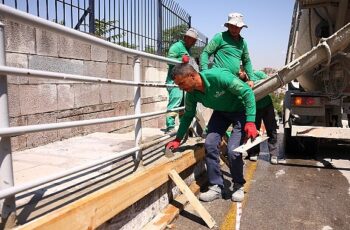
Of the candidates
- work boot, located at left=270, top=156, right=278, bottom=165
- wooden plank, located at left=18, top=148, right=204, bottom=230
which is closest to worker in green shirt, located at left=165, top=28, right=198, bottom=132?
work boot, located at left=270, top=156, right=278, bottom=165

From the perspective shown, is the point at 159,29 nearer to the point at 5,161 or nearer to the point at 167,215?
the point at 167,215

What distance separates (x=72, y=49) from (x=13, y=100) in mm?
1334

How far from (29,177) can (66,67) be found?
7.72 ft

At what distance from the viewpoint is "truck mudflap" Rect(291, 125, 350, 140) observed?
6090 mm

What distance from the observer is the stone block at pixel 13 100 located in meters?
4.27

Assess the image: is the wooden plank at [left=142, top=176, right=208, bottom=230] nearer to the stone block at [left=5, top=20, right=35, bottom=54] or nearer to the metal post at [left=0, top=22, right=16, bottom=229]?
the metal post at [left=0, top=22, right=16, bottom=229]

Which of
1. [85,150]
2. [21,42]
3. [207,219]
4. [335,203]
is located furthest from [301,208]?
[21,42]

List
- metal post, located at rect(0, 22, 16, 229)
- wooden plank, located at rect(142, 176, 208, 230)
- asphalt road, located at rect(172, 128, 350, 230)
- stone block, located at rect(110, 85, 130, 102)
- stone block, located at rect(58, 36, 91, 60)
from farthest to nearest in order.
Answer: stone block, located at rect(110, 85, 130, 102)
stone block, located at rect(58, 36, 91, 60)
asphalt road, located at rect(172, 128, 350, 230)
wooden plank, located at rect(142, 176, 208, 230)
metal post, located at rect(0, 22, 16, 229)

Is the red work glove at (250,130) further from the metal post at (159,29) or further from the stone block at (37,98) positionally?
the metal post at (159,29)

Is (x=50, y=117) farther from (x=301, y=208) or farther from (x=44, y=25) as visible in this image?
(x=301, y=208)

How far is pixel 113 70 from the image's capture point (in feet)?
21.9

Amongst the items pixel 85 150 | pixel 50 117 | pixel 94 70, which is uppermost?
pixel 94 70

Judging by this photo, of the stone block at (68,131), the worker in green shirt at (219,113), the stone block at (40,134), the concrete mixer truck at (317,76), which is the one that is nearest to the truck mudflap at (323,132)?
the concrete mixer truck at (317,76)

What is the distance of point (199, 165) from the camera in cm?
524
